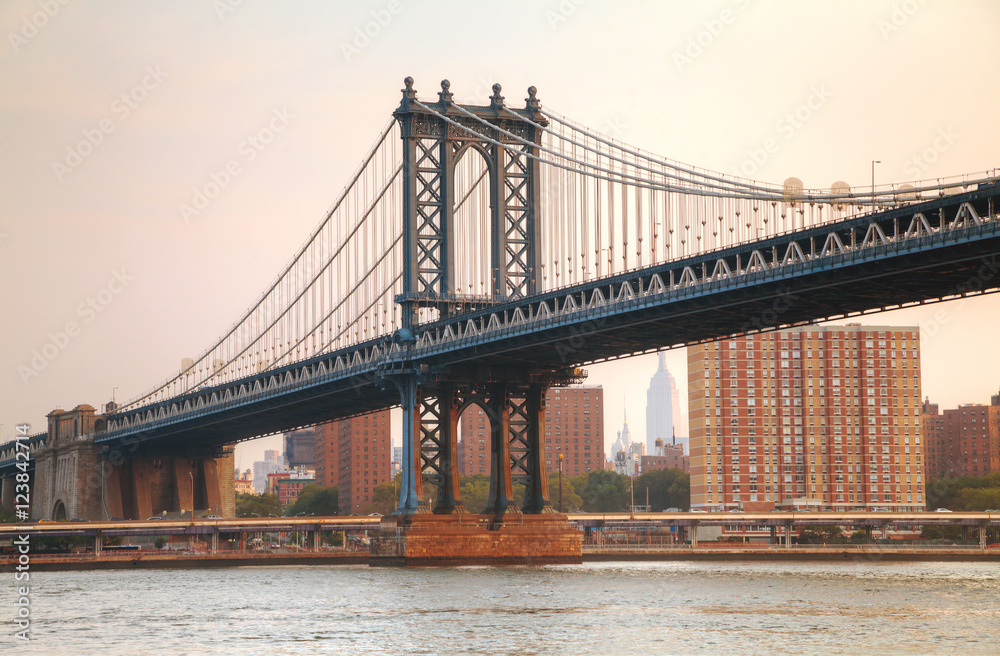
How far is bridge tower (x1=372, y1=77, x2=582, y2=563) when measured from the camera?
276 ft

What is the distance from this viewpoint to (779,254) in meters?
62.4

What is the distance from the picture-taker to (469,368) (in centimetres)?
8525

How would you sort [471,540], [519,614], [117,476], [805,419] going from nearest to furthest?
[519,614] < [471,540] < [117,476] < [805,419]

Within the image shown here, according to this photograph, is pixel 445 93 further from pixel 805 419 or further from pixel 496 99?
pixel 805 419

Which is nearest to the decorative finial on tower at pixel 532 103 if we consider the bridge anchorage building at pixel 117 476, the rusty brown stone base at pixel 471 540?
the rusty brown stone base at pixel 471 540

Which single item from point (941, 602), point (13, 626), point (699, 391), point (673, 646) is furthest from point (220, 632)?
point (699, 391)

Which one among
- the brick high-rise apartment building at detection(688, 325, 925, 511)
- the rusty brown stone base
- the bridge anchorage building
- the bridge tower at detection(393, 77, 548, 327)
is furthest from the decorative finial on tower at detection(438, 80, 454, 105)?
the brick high-rise apartment building at detection(688, 325, 925, 511)

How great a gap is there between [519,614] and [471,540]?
34.6m

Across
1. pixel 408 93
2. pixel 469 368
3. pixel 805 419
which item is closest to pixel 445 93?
pixel 408 93

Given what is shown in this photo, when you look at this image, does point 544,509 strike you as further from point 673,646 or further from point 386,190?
point 673,646

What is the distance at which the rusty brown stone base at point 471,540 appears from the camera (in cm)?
8288

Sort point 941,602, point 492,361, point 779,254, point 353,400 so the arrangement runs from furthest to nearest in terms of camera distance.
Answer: point 353,400 → point 492,361 → point 779,254 → point 941,602

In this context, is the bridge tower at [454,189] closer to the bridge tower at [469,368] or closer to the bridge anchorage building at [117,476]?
the bridge tower at [469,368]

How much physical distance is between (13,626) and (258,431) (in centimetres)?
7895
